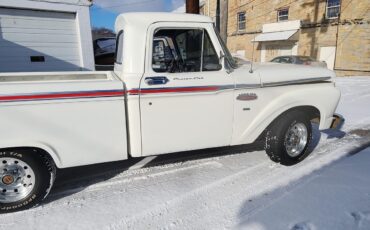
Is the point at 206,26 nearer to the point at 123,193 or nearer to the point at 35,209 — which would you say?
the point at 123,193

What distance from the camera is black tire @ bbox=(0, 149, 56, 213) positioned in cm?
290

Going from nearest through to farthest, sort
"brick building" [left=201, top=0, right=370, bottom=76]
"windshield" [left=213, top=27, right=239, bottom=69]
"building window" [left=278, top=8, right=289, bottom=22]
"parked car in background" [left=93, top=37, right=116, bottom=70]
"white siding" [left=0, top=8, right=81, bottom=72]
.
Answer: "windshield" [left=213, top=27, right=239, bottom=69] → "white siding" [left=0, top=8, right=81, bottom=72] → "parked car in background" [left=93, top=37, right=116, bottom=70] → "brick building" [left=201, top=0, right=370, bottom=76] → "building window" [left=278, top=8, right=289, bottom=22]

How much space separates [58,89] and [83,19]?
247 inches

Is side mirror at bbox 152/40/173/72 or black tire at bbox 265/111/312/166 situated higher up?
side mirror at bbox 152/40/173/72

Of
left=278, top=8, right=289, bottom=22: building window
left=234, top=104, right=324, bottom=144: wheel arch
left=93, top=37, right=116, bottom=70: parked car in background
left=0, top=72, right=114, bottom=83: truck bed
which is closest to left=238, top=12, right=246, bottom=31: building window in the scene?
left=278, top=8, right=289, bottom=22: building window

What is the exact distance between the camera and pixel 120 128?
316 cm

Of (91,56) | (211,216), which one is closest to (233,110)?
(211,216)

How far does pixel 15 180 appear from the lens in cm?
302

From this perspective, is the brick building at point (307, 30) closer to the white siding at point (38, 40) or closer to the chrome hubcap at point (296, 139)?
the chrome hubcap at point (296, 139)

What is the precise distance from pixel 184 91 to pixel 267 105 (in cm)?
125

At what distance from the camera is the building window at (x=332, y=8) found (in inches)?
740

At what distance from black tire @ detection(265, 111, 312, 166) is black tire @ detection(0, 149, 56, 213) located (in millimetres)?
2844

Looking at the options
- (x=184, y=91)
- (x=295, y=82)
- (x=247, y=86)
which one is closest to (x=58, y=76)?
(x=184, y=91)

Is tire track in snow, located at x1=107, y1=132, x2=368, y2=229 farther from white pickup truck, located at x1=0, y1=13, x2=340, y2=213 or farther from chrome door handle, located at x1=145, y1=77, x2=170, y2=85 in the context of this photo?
chrome door handle, located at x1=145, y1=77, x2=170, y2=85
